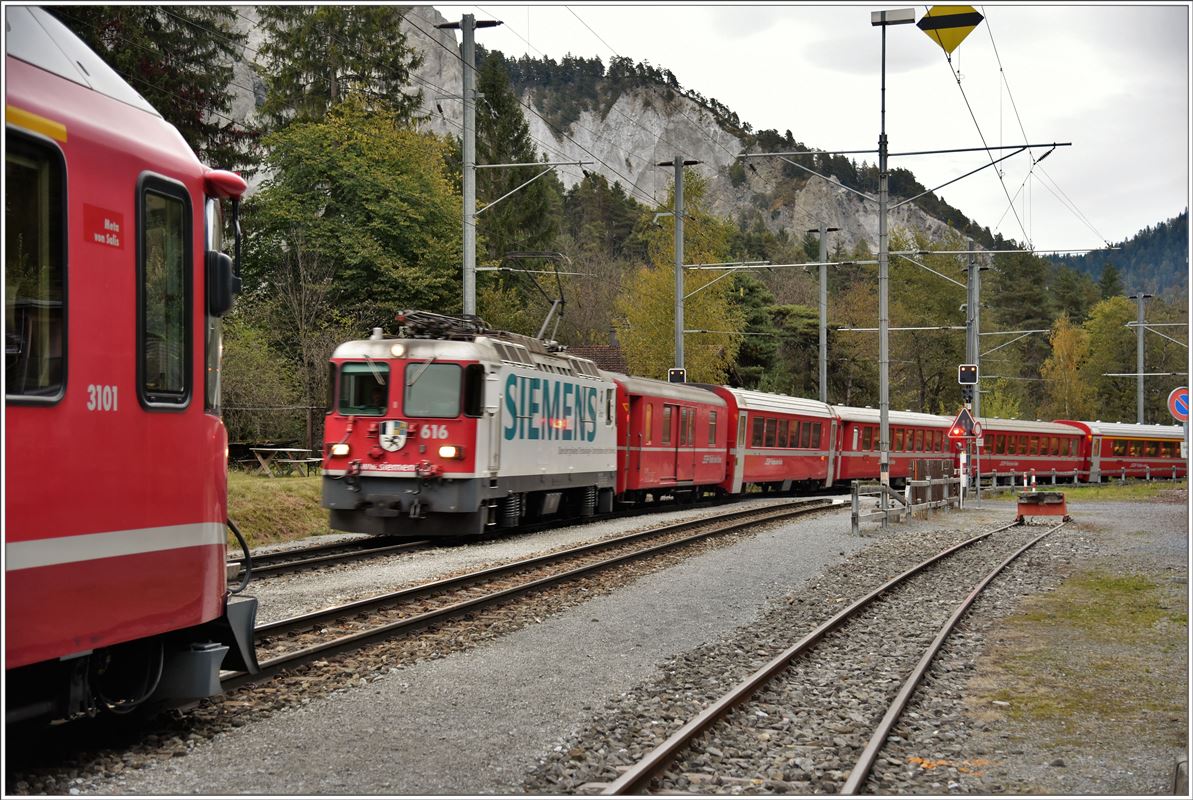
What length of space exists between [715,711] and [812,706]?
3.42 ft

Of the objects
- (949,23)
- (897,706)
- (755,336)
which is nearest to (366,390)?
(949,23)

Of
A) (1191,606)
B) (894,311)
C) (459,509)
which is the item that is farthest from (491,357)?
(894,311)

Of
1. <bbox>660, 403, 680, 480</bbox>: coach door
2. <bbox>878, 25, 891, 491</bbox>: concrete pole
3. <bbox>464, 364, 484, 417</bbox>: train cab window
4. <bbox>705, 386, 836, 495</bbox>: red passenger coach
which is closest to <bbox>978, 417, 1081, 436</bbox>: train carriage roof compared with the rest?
<bbox>705, 386, 836, 495</bbox>: red passenger coach

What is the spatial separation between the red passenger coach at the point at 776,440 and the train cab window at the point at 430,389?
15269 mm

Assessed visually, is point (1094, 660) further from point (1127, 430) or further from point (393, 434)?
point (1127, 430)

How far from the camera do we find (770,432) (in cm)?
3600

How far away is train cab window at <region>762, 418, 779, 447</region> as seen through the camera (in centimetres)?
3559

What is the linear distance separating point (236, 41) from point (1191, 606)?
4057 centimetres

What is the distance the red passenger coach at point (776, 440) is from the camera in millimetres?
33594

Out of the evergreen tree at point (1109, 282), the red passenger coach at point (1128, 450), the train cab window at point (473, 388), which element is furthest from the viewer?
the evergreen tree at point (1109, 282)

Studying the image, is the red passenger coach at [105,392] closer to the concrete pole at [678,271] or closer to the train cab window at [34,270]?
the train cab window at [34,270]

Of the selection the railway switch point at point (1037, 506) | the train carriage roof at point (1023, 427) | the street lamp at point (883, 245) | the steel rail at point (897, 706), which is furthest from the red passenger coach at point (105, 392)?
the train carriage roof at point (1023, 427)

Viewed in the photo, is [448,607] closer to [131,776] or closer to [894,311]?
[131,776]

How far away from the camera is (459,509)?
1834 cm
